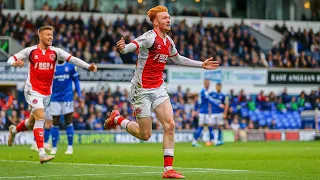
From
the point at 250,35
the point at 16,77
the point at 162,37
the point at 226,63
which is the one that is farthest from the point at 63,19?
the point at 162,37

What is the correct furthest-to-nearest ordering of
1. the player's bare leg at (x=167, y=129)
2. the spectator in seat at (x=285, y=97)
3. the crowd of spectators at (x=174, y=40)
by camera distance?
the spectator in seat at (x=285, y=97), the crowd of spectators at (x=174, y=40), the player's bare leg at (x=167, y=129)

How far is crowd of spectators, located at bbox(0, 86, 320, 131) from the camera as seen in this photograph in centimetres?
3459

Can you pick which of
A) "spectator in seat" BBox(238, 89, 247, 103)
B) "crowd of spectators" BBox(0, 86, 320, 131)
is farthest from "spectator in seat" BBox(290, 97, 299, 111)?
"spectator in seat" BBox(238, 89, 247, 103)

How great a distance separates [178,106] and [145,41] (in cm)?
2691

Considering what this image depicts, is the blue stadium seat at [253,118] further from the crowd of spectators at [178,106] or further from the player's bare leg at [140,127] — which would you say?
the player's bare leg at [140,127]

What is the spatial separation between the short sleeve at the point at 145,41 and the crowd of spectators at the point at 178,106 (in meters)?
20.5

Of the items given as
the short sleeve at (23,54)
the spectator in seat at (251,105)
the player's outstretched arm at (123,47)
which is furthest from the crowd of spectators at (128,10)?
the player's outstretched arm at (123,47)

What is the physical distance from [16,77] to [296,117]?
1493 centimetres

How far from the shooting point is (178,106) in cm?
4006

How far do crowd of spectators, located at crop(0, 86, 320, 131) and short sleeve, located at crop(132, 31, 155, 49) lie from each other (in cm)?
2055

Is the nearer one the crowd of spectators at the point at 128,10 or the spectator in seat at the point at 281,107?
the spectator in seat at the point at 281,107

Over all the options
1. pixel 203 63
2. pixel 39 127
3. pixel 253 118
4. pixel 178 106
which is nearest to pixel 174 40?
pixel 178 106

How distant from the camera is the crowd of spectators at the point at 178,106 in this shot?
1362 inches

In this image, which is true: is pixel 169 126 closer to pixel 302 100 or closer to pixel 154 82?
pixel 154 82
